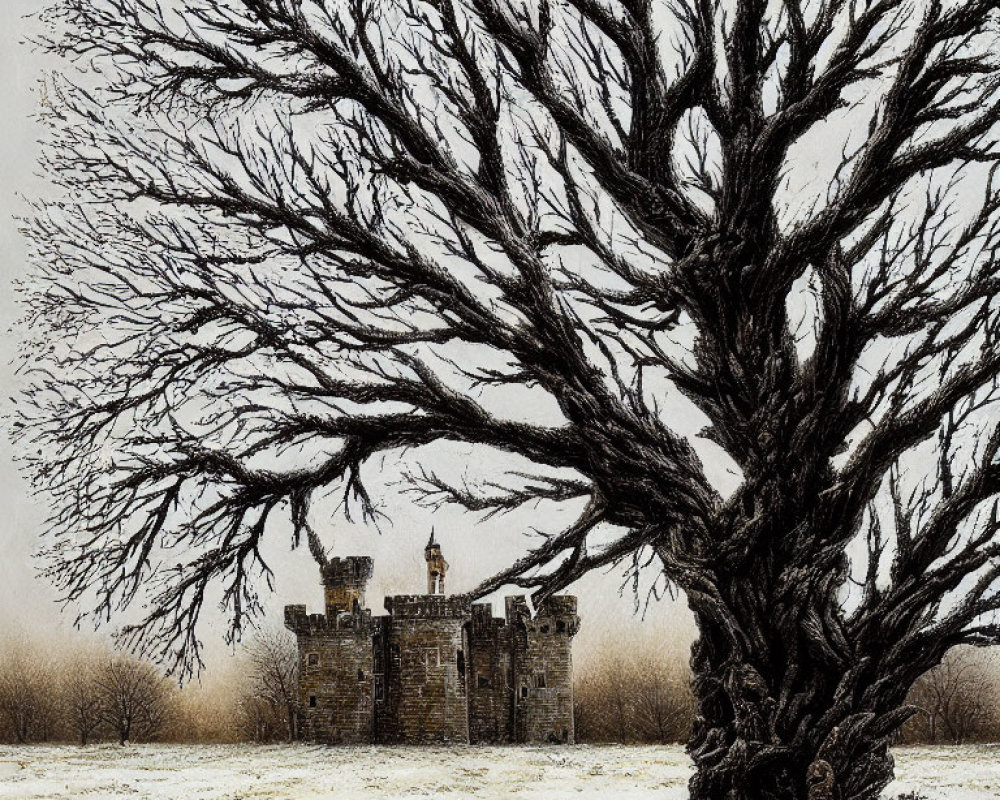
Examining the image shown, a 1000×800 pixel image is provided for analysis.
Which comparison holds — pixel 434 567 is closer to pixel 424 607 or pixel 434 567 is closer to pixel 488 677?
pixel 424 607

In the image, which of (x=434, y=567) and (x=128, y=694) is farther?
(x=128, y=694)

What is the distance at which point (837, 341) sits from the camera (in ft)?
23.9

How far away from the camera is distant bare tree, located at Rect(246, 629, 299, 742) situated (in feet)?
136

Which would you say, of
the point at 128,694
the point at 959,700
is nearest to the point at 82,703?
the point at 128,694

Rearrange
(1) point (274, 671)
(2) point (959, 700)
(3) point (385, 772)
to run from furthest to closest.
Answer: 1. (1) point (274, 671)
2. (2) point (959, 700)
3. (3) point (385, 772)

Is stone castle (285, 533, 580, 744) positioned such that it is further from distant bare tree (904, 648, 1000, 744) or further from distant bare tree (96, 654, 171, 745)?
distant bare tree (904, 648, 1000, 744)

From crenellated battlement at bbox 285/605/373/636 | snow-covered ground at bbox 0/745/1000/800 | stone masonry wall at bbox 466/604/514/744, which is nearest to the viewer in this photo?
snow-covered ground at bbox 0/745/1000/800

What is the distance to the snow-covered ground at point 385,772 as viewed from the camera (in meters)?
23.1

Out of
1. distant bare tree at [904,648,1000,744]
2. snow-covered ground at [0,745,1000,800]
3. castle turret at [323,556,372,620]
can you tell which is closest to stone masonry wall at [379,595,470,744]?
snow-covered ground at [0,745,1000,800]

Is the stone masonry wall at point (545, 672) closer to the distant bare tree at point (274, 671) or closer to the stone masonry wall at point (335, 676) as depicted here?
the stone masonry wall at point (335, 676)

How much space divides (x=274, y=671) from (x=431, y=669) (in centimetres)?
841

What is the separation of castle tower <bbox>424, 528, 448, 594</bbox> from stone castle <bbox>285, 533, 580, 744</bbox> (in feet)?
0.12

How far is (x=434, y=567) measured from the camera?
3766 centimetres

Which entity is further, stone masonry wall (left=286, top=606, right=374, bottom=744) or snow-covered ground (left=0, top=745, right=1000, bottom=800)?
stone masonry wall (left=286, top=606, right=374, bottom=744)
